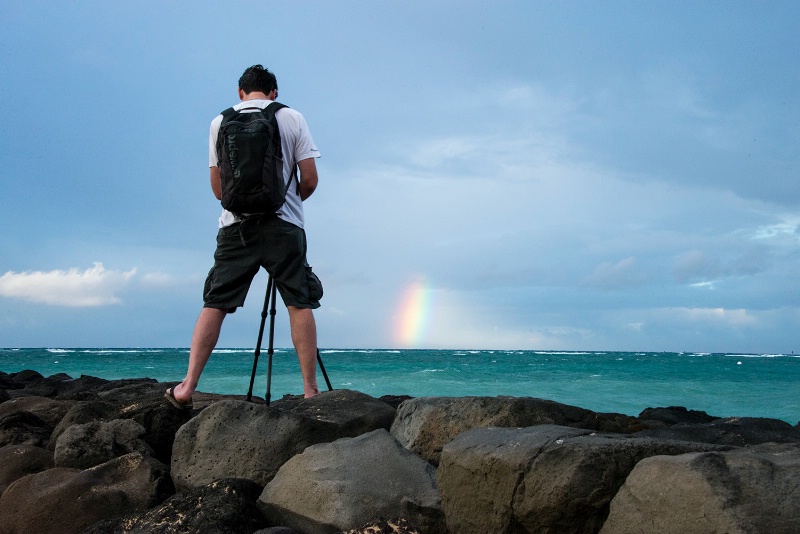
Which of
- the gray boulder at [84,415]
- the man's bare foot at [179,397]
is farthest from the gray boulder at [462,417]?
the gray boulder at [84,415]

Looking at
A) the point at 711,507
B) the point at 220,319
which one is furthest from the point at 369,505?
the point at 220,319

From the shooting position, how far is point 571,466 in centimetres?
234

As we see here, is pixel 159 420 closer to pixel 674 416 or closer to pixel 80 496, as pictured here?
pixel 80 496

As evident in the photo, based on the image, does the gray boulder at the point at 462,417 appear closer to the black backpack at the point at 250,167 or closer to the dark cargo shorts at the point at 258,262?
the dark cargo shorts at the point at 258,262

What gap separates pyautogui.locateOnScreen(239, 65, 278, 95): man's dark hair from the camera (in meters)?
4.30

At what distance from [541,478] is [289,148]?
2478 millimetres

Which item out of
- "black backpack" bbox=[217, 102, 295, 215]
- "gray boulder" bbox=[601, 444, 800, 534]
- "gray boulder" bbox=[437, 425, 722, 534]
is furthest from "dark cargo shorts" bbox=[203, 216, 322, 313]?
"gray boulder" bbox=[601, 444, 800, 534]

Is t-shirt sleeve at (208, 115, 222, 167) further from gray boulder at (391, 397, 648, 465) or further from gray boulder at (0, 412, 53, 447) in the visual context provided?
gray boulder at (0, 412, 53, 447)

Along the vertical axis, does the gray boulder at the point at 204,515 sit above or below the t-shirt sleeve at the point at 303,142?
below

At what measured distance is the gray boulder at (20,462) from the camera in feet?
12.9

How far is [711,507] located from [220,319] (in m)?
2.87

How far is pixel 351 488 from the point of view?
289cm

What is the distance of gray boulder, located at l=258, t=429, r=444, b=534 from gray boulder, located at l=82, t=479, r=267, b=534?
9 cm

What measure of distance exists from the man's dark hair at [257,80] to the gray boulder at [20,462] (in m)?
2.33
